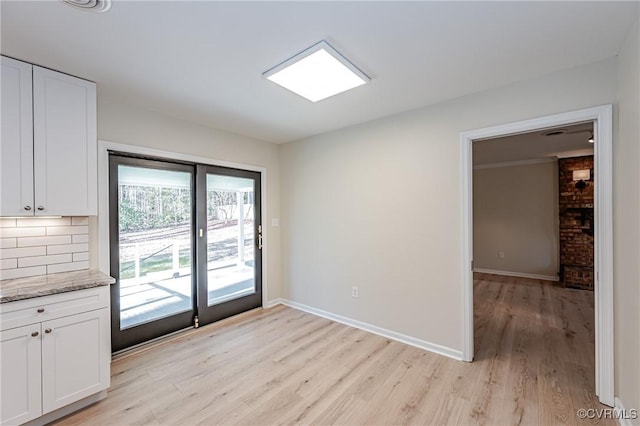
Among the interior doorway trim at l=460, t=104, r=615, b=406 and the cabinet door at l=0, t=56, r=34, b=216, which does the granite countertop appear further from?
the interior doorway trim at l=460, t=104, r=615, b=406

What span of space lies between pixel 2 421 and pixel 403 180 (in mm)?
3526

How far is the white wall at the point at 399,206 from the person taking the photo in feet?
7.84

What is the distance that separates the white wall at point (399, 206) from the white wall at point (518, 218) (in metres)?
4.59

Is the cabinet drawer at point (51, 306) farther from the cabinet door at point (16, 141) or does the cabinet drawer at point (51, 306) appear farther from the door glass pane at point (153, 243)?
the door glass pane at point (153, 243)

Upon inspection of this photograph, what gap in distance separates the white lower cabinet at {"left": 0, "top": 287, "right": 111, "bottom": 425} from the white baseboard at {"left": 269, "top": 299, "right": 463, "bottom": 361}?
2.34 m

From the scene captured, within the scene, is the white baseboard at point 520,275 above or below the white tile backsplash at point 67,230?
below

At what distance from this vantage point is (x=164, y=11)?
151 centimetres

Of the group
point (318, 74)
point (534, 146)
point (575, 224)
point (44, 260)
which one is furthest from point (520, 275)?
point (44, 260)

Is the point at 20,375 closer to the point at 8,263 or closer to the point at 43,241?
the point at 8,263

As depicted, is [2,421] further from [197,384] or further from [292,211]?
[292,211]

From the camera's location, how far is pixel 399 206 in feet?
10.0

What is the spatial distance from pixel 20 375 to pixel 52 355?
0.52ft

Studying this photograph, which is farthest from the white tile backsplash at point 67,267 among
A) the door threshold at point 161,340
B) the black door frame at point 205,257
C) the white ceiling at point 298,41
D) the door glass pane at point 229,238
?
the white ceiling at point 298,41

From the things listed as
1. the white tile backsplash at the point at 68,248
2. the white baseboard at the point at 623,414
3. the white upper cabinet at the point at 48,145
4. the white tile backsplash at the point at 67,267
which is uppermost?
the white upper cabinet at the point at 48,145
